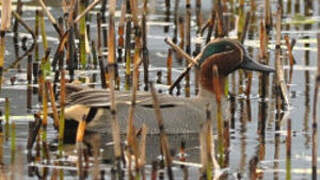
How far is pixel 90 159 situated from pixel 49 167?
1.11 ft

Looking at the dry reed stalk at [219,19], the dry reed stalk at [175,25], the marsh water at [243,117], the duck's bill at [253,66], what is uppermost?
the dry reed stalk at [219,19]

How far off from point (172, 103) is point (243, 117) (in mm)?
633

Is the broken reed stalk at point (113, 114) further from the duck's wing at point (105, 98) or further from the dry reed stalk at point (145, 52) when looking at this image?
the dry reed stalk at point (145, 52)

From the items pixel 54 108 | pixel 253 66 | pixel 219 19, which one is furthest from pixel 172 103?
pixel 54 108

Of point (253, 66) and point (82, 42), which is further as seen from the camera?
point (82, 42)

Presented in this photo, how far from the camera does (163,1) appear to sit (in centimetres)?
1688

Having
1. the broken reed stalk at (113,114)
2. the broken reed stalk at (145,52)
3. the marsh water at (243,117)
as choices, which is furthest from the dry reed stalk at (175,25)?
the broken reed stalk at (113,114)

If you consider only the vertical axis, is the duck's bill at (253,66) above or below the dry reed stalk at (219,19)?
below

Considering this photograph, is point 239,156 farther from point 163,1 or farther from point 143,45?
point 163,1

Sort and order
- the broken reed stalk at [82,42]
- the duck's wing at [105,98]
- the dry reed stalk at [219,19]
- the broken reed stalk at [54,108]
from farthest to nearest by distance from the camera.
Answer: the broken reed stalk at [82,42]
the dry reed stalk at [219,19]
the duck's wing at [105,98]
the broken reed stalk at [54,108]

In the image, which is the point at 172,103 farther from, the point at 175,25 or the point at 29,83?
the point at 175,25

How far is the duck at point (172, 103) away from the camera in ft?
35.1

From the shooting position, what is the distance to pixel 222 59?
11.3 meters

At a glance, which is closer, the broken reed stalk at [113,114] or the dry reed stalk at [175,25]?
the broken reed stalk at [113,114]
